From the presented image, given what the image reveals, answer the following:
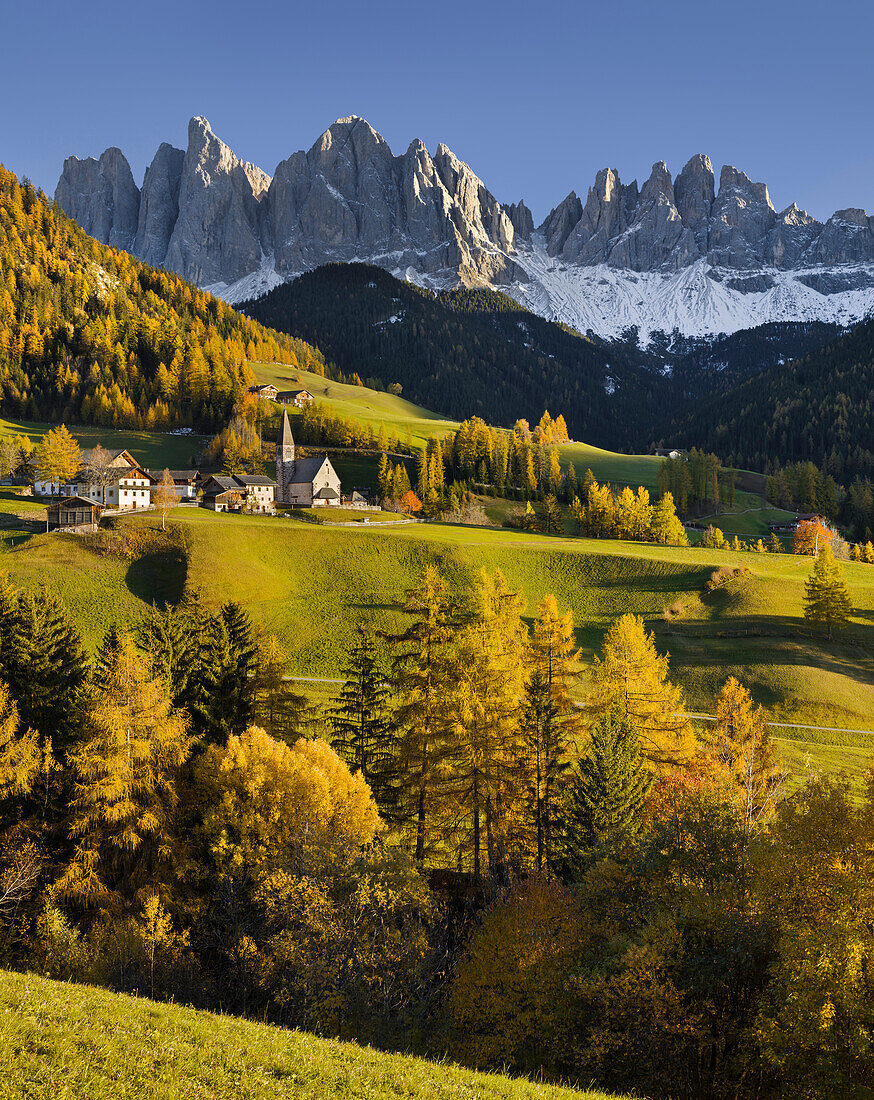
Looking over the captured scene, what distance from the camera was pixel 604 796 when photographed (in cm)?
2867

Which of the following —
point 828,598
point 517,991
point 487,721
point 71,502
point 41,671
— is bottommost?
point 517,991

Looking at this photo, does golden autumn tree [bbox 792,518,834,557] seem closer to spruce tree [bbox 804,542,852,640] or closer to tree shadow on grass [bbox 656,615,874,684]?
spruce tree [bbox 804,542,852,640]

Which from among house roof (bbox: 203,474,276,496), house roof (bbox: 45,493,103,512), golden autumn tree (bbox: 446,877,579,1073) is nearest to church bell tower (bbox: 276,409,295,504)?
house roof (bbox: 203,474,276,496)

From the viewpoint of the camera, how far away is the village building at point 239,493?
116 meters

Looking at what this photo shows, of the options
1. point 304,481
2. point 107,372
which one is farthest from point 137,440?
point 304,481

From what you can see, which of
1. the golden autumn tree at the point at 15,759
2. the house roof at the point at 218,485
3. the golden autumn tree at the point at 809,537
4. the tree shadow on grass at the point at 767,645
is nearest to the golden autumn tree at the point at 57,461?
the house roof at the point at 218,485

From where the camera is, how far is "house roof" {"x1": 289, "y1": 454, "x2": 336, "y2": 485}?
12875 cm

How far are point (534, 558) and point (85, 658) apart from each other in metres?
59.7

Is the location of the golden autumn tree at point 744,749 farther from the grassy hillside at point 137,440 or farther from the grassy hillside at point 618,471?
the grassy hillside at point 618,471

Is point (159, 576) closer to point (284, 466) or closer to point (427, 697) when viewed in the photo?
point (284, 466)

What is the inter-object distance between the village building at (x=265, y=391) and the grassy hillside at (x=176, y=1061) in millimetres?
175728

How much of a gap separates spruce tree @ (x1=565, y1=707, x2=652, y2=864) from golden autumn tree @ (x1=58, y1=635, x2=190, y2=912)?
17.4m

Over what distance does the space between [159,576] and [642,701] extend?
59.7m

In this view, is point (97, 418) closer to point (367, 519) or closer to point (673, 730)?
point (367, 519)
